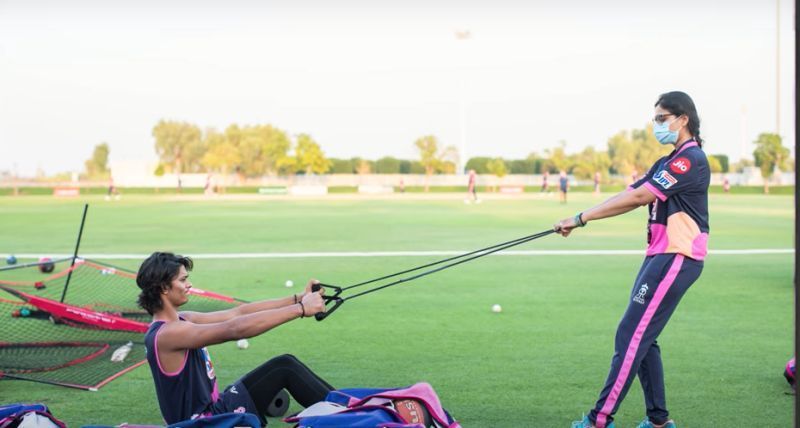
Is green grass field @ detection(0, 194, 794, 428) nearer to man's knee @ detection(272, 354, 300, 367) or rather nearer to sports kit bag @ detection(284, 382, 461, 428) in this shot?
man's knee @ detection(272, 354, 300, 367)

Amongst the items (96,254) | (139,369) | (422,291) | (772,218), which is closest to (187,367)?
(139,369)

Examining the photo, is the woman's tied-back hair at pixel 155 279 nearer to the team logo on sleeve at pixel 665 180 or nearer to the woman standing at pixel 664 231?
the woman standing at pixel 664 231

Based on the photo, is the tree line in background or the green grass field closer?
the green grass field

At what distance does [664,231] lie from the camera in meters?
4.63

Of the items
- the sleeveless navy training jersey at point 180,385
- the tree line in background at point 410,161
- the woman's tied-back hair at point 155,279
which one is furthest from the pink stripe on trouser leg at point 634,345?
the tree line in background at point 410,161

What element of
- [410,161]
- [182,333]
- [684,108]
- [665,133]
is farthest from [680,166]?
[410,161]

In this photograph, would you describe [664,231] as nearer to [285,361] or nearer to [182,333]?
[285,361]

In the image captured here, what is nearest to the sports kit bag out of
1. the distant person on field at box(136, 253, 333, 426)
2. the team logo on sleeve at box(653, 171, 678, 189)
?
the distant person on field at box(136, 253, 333, 426)

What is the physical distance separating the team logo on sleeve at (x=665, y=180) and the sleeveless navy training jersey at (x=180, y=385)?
292 cm

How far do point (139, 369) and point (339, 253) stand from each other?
914cm

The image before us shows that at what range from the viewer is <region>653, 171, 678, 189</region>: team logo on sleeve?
449 centimetres

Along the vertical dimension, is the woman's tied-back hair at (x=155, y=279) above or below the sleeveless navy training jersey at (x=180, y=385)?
above

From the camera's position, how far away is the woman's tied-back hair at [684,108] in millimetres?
4668

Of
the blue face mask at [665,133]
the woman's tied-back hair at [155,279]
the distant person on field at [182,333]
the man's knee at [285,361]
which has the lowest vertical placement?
the man's knee at [285,361]
